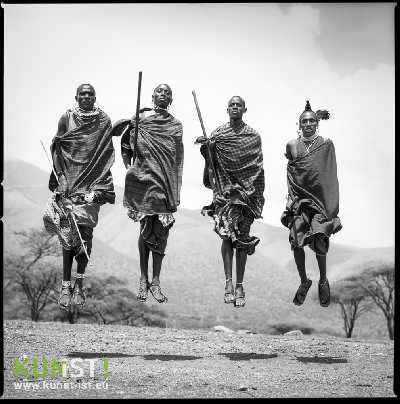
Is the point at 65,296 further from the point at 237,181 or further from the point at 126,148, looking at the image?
the point at 237,181

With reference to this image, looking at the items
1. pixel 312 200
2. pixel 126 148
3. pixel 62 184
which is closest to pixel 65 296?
pixel 62 184

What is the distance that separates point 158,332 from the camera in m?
14.2

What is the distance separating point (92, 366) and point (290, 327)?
79.1 ft

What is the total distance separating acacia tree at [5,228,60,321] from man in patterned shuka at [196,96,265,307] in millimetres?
19895

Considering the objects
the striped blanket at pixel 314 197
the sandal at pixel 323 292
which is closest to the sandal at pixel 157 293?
the striped blanket at pixel 314 197

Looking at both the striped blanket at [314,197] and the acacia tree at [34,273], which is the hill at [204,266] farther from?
the striped blanket at [314,197]

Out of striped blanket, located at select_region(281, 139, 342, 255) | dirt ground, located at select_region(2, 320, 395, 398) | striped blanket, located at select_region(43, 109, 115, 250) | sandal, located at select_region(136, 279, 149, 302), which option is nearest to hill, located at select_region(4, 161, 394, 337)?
dirt ground, located at select_region(2, 320, 395, 398)

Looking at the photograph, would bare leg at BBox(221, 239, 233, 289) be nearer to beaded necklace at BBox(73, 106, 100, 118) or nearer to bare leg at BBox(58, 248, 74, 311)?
bare leg at BBox(58, 248, 74, 311)

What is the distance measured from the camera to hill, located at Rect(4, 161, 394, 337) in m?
36.2

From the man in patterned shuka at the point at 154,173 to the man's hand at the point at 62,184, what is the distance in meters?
0.84

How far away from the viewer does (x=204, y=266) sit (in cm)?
4712

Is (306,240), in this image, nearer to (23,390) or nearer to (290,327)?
(23,390)

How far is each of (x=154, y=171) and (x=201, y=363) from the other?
309 centimetres

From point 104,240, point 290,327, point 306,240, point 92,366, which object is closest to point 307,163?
point 306,240
